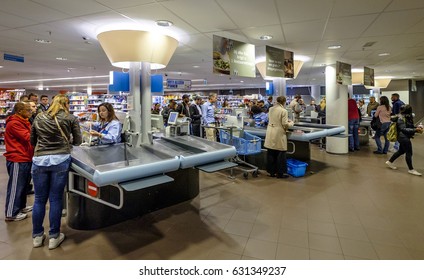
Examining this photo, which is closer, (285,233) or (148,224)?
(285,233)

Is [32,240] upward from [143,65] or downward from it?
downward

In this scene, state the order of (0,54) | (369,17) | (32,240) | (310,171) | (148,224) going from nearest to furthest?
(32,240) < (148,224) < (369,17) < (310,171) < (0,54)

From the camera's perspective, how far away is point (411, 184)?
4.87m

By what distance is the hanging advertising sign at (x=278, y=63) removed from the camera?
18.3 ft

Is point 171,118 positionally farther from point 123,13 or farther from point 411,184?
point 411,184

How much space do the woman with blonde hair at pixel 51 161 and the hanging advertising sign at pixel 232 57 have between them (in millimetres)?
2545

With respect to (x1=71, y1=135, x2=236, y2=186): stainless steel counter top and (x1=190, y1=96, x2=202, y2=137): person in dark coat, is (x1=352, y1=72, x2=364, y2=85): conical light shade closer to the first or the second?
(x1=190, y1=96, x2=202, y2=137): person in dark coat

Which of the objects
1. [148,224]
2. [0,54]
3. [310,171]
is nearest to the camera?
[148,224]

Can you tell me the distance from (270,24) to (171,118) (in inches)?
86.9

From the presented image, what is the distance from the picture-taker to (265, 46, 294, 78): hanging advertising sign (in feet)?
18.3

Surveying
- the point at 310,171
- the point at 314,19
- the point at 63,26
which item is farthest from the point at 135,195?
the point at 310,171

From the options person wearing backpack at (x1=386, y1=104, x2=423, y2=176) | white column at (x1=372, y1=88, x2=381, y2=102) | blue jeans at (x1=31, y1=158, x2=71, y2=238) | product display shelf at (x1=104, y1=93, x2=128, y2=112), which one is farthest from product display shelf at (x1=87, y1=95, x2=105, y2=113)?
white column at (x1=372, y1=88, x2=381, y2=102)

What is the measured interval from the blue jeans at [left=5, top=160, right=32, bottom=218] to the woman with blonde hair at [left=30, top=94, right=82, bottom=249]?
35.1 inches

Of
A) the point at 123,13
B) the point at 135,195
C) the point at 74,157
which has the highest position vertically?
the point at 123,13
